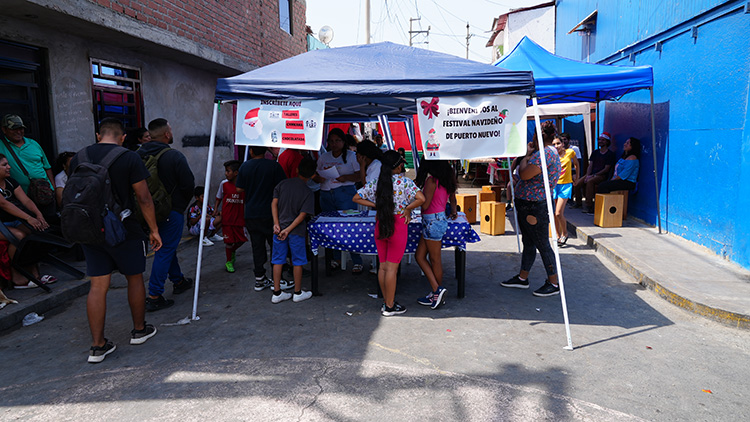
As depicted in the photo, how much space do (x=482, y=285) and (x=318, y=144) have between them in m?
2.64

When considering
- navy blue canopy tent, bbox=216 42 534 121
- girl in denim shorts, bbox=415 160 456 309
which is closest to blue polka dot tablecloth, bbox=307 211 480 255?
girl in denim shorts, bbox=415 160 456 309

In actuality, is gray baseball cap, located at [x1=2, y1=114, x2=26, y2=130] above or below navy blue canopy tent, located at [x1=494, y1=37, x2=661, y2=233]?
below

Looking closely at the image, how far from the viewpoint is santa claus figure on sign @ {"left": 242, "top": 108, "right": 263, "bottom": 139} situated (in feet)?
15.9

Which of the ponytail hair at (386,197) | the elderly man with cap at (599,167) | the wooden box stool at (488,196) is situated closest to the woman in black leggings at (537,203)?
the ponytail hair at (386,197)

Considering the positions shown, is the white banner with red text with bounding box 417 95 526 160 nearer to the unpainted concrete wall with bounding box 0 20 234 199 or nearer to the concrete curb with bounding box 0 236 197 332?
the concrete curb with bounding box 0 236 197 332

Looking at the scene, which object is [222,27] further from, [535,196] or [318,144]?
[535,196]

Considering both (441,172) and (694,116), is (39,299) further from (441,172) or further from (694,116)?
(694,116)

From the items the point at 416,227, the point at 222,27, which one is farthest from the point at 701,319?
the point at 222,27

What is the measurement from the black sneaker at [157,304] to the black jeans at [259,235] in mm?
1006

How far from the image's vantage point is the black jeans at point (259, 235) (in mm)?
5465

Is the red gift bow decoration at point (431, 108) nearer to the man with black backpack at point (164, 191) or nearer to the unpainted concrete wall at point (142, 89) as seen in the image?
the man with black backpack at point (164, 191)

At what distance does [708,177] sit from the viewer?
6961mm

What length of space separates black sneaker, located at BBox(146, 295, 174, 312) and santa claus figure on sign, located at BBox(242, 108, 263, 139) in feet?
6.46

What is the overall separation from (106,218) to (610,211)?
8.10 metres
